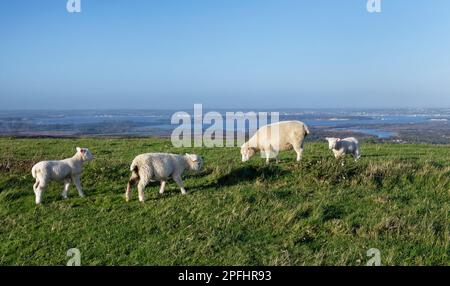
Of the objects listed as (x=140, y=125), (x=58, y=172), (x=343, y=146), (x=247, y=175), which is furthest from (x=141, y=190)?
(x=140, y=125)

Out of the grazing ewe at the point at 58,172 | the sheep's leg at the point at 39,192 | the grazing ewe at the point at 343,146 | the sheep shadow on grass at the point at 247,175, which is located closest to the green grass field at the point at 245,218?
the sheep shadow on grass at the point at 247,175

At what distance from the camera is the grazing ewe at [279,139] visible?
16.2 meters

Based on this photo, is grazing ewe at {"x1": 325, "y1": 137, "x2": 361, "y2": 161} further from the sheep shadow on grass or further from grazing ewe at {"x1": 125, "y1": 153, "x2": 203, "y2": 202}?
grazing ewe at {"x1": 125, "y1": 153, "x2": 203, "y2": 202}

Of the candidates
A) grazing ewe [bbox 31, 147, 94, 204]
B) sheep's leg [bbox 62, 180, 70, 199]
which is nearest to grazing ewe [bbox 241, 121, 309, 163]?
grazing ewe [bbox 31, 147, 94, 204]

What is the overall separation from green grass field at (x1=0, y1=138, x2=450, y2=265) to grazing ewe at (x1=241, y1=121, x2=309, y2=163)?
2517mm

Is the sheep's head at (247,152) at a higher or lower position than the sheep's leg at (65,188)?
higher

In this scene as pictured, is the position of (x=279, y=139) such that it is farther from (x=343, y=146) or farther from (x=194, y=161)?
(x=194, y=161)

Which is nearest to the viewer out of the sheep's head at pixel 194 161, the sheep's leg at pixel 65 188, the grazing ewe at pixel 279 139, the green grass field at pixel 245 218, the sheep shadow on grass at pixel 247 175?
the green grass field at pixel 245 218

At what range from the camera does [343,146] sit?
16.7 metres

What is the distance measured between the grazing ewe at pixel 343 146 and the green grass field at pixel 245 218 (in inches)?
116

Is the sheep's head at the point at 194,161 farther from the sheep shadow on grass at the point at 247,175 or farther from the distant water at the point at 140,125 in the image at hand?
the distant water at the point at 140,125

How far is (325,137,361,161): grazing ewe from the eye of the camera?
16531 mm
